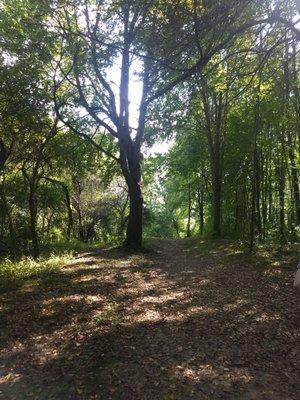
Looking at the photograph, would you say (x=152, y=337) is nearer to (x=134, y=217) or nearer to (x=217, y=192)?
(x=134, y=217)

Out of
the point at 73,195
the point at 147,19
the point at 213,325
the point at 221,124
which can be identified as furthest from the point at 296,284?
the point at 73,195

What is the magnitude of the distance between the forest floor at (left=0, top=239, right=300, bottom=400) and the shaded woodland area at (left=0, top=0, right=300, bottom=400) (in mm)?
24

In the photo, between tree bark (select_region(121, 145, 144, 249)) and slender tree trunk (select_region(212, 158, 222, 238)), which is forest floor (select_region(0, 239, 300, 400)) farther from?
slender tree trunk (select_region(212, 158, 222, 238))

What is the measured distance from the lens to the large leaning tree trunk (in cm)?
722

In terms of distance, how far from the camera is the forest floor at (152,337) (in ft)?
14.5

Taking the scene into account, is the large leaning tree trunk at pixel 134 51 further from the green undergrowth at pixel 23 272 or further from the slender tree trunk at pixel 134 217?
the green undergrowth at pixel 23 272

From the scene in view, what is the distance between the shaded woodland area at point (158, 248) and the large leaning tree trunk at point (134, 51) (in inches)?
1.8

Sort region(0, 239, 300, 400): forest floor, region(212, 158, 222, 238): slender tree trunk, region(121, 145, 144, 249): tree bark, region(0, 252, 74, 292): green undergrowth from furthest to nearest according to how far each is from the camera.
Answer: region(212, 158, 222, 238): slender tree trunk < region(121, 145, 144, 249): tree bark < region(0, 252, 74, 292): green undergrowth < region(0, 239, 300, 400): forest floor

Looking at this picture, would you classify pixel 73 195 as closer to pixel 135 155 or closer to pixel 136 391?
pixel 135 155

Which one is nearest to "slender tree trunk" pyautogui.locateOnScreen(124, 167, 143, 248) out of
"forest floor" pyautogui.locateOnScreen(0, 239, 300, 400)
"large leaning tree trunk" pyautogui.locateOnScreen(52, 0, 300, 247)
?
"large leaning tree trunk" pyautogui.locateOnScreen(52, 0, 300, 247)

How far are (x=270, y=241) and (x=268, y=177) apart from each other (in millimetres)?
4819

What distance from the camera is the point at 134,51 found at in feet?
28.3

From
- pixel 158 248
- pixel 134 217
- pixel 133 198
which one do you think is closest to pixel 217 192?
pixel 158 248

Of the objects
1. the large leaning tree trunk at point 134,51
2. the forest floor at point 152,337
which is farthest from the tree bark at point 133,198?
the forest floor at point 152,337
